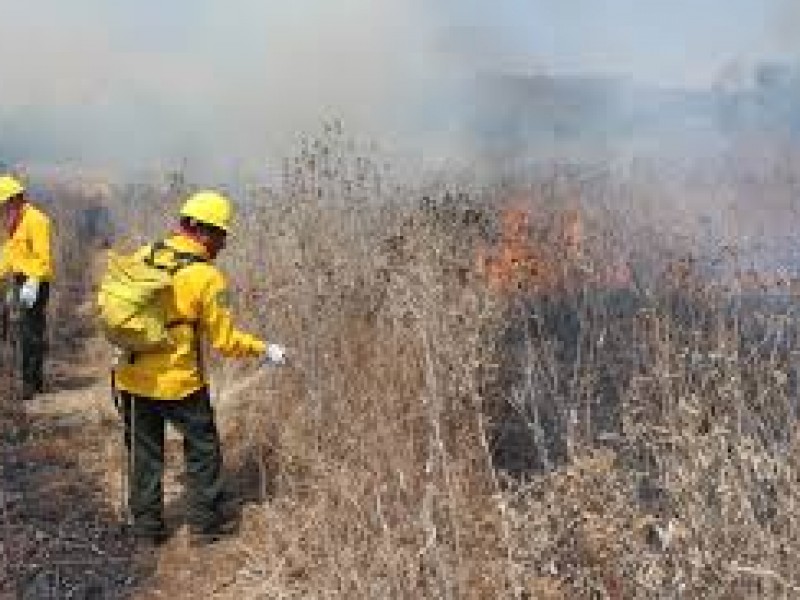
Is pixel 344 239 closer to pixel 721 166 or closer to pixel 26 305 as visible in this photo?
pixel 26 305

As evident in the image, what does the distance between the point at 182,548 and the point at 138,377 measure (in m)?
0.86

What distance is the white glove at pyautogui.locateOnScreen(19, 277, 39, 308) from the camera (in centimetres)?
1000

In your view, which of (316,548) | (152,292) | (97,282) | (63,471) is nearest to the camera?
(316,548)

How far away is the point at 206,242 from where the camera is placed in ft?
21.8

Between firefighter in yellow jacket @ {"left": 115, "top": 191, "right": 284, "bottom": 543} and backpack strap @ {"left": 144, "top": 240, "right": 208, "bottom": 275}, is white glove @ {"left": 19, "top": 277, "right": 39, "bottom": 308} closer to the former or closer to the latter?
firefighter in yellow jacket @ {"left": 115, "top": 191, "right": 284, "bottom": 543}

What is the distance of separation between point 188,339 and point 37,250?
3.86m

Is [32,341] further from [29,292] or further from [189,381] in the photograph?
[189,381]

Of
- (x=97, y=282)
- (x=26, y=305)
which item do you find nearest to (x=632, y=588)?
(x=26, y=305)

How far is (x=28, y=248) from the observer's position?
10.2 m

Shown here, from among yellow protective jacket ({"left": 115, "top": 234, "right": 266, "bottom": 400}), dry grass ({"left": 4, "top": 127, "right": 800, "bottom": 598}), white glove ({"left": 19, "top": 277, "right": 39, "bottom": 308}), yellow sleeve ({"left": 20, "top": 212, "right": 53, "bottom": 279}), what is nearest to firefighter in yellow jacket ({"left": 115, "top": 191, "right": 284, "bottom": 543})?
yellow protective jacket ({"left": 115, "top": 234, "right": 266, "bottom": 400})

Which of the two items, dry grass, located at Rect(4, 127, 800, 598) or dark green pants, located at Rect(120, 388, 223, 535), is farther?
dark green pants, located at Rect(120, 388, 223, 535)

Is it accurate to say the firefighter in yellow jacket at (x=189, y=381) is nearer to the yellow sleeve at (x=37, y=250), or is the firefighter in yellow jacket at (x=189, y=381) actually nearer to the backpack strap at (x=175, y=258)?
the backpack strap at (x=175, y=258)

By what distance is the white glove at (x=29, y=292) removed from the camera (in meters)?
10.0

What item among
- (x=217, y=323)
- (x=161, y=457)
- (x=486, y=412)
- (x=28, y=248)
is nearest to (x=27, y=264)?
(x=28, y=248)
